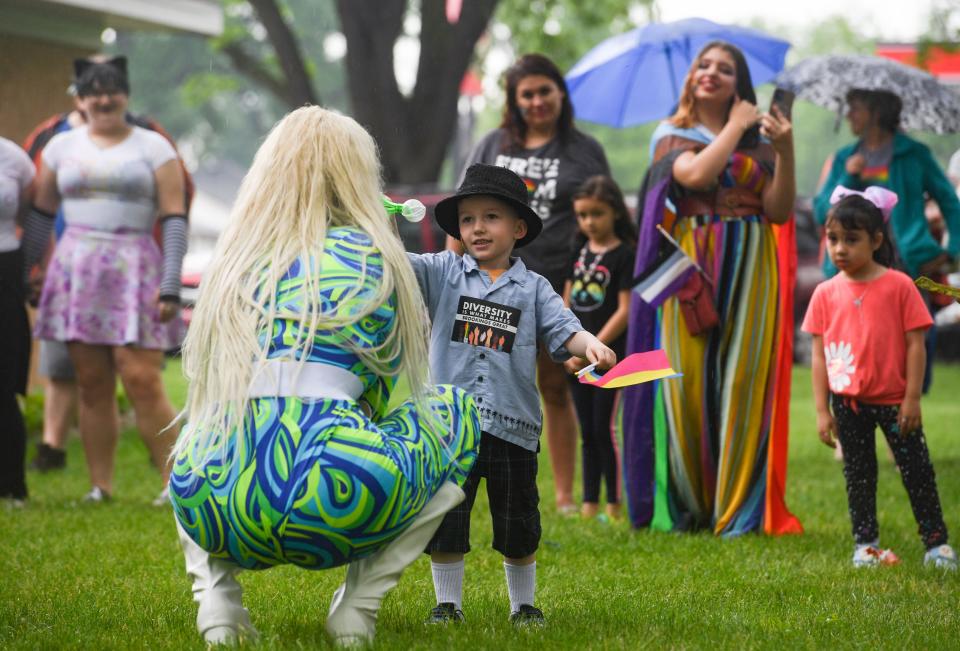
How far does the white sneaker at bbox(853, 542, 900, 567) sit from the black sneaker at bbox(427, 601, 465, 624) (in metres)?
1.96

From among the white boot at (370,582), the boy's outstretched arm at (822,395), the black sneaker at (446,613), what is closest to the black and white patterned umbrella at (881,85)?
the boy's outstretched arm at (822,395)

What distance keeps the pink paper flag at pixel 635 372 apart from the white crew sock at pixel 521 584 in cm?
80

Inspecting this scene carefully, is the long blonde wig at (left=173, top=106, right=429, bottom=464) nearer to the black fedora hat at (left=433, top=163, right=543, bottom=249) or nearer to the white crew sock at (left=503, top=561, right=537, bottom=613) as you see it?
the black fedora hat at (left=433, top=163, right=543, bottom=249)

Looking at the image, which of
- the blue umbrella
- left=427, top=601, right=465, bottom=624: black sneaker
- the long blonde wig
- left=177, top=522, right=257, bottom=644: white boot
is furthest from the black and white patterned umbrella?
left=177, top=522, right=257, bottom=644: white boot

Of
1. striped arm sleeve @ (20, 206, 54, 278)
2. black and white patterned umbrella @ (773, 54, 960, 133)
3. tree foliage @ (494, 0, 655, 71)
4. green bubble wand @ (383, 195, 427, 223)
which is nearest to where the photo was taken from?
green bubble wand @ (383, 195, 427, 223)

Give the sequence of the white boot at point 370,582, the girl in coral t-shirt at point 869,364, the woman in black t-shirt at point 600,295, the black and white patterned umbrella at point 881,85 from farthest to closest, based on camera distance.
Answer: the black and white patterned umbrella at point 881,85, the woman in black t-shirt at point 600,295, the girl in coral t-shirt at point 869,364, the white boot at point 370,582

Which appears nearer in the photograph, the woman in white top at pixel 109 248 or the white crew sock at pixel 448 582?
the white crew sock at pixel 448 582

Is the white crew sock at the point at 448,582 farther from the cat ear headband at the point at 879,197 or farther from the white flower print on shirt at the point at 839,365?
the cat ear headband at the point at 879,197

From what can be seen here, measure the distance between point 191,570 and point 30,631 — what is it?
858mm

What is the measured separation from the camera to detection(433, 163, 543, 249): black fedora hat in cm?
446

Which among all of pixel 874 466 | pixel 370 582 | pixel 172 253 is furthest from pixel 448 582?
pixel 172 253

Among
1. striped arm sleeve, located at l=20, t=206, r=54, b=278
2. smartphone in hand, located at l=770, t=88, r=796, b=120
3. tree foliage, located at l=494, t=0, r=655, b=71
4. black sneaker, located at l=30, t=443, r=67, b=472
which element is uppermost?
tree foliage, located at l=494, t=0, r=655, b=71

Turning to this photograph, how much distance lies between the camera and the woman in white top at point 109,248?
23.8ft

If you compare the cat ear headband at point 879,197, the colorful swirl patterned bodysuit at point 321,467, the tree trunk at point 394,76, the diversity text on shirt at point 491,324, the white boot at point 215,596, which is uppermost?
the tree trunk at point 394,76
